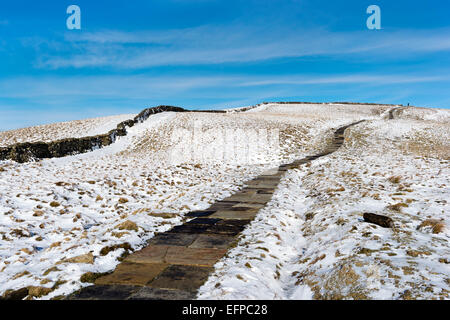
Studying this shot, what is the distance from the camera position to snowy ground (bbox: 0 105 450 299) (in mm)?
4453

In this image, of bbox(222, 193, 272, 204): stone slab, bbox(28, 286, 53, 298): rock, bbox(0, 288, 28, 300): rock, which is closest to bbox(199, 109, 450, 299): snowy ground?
bbox(222, 193, 272, 204): stone slab

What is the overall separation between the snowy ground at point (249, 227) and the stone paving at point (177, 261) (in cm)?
30

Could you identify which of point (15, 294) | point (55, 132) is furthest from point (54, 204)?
point (55, 132)

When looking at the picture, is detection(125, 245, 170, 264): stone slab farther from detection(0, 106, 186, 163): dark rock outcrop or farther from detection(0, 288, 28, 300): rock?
detection(0, 106, 186, 163): dark rock outcrop

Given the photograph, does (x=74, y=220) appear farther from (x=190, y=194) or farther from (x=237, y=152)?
(x=237, y=152)

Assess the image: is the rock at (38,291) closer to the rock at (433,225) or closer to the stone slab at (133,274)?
the stone slab at (133,274)

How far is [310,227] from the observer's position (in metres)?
7.49

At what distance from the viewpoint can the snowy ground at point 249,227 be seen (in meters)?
4.45

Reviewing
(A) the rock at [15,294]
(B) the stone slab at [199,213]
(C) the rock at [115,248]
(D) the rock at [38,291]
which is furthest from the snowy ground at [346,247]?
(A) the rock at [15,294]

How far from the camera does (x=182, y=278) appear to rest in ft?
15.5

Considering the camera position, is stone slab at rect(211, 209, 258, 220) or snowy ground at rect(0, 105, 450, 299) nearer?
snowy ground at rect(0, 105, 450, 299)

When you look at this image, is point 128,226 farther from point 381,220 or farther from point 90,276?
point 381,220

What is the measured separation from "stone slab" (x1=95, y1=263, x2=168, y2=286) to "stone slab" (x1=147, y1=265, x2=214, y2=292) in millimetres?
159
